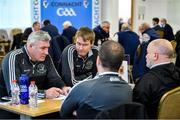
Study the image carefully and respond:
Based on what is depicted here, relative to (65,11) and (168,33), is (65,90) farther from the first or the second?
(168,33)

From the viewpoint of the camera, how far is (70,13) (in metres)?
10.6

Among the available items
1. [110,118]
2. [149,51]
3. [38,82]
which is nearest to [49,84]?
[38,82]

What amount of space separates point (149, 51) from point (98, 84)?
79cm

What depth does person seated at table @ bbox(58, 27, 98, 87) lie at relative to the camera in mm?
3857

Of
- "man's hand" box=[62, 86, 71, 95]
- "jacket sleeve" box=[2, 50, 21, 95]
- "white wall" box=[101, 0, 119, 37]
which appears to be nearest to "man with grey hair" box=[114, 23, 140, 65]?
"white wall" box=[101, 0, 119, 37]

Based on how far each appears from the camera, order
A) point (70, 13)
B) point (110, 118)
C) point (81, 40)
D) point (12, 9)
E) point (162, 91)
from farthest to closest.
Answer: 1. point (12, 9)
2. point (70, 13)
3. point (81, 40)
4. point (162, 91)
5. point (110, 118)

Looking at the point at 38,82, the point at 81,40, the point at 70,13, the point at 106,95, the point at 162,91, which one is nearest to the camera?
the point at 106,95

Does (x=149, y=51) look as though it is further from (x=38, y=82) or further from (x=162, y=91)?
(x=38, y=82)

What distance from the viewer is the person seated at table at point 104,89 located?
2.36 m

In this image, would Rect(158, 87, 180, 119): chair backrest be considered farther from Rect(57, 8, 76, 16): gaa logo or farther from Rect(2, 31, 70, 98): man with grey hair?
Rect(57, 8, 76, 16): gaa logo

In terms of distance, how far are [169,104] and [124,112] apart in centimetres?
63

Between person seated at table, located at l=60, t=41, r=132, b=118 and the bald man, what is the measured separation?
199 mm

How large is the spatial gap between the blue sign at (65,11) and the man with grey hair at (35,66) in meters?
7.06

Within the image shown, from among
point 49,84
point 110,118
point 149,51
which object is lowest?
point 49,84
